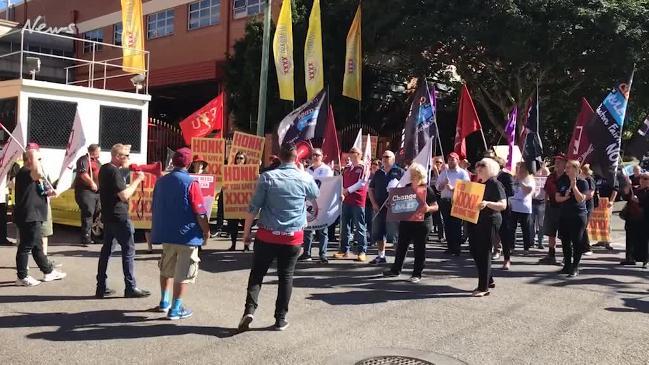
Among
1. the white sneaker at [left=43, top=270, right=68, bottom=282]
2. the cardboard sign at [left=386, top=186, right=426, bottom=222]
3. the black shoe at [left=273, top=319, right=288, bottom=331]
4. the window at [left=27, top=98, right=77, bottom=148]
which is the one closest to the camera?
the black shoe at [left=273, top=319, right=288, bottom=331]

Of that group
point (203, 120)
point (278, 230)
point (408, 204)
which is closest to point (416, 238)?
point (408, 204)

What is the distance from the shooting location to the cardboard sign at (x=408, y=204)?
7809 millimetres

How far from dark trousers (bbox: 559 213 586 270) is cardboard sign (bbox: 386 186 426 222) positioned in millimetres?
2189

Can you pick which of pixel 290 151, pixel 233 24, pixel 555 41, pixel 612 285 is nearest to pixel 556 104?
pixel 555 41

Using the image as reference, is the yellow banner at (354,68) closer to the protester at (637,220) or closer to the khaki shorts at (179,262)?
the protester at (637,220)

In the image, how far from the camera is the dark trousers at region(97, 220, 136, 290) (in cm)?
667

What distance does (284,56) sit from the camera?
15.0 metres

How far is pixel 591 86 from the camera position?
21250 millimetres

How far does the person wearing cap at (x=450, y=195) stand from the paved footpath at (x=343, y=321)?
169cm

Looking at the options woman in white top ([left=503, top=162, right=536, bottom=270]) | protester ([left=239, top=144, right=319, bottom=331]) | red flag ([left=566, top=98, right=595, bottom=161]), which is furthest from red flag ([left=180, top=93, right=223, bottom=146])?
red flag ([left=566, top=98, right=595, bottom=161])

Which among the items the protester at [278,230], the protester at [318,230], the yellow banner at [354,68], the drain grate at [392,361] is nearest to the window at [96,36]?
the yellow banner at [354,68]

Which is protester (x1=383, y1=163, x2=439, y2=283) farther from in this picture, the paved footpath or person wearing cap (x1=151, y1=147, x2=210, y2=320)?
person wearing cap (x1=151, y1=147, x2=210, y2=320)

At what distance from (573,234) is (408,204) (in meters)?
2.44

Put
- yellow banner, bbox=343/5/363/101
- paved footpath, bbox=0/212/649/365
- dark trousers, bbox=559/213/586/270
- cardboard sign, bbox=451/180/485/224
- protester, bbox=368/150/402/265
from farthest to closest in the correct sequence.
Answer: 1. yellow banner, bbox=343/5/363/101
2. protester, bbox=368/150/402/265
3. dark trousers, bbox=559/213/586/270
4. cardboard sign, bbox=451/180/485/224
5. paved footpath, bbox=0/212/649/365
